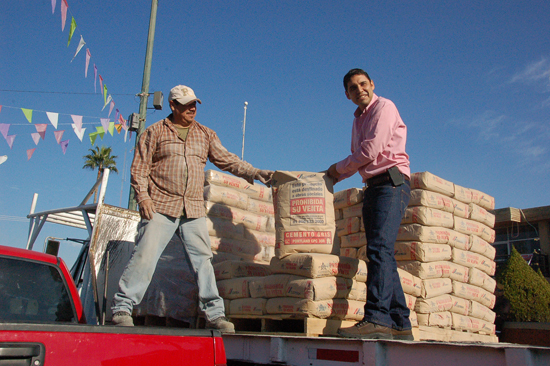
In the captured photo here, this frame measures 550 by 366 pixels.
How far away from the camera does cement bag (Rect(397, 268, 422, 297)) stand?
3.52 meters

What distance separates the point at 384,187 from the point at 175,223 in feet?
4.89

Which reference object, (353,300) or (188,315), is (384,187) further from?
(188,315)

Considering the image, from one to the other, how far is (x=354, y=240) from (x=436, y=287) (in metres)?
0.87

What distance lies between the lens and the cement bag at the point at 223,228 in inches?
171

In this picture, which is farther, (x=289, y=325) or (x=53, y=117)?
(x=53, y=117)

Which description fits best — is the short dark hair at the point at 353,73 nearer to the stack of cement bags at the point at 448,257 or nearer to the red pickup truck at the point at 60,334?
the stack of cement bags at the point at 448,257

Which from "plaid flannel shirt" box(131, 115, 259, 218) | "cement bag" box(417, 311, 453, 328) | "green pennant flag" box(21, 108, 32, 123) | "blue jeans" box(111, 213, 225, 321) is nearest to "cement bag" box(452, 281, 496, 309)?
"cement bag" box(417, 311, 453, 328)

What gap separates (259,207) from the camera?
5008 millimetres

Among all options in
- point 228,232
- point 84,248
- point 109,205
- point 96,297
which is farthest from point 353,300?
point 84,248

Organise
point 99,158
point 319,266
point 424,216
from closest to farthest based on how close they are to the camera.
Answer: point 319,266 < point 424,216 < point 99,158

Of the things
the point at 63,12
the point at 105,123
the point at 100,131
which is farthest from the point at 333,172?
the point at 105,123

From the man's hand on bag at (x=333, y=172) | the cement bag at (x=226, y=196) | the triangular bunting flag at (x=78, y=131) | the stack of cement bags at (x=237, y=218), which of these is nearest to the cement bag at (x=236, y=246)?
the stack of cement bags at (x=237, y=218)

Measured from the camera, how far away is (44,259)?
231cm

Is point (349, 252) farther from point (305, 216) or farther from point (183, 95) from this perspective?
point (183, 95)
